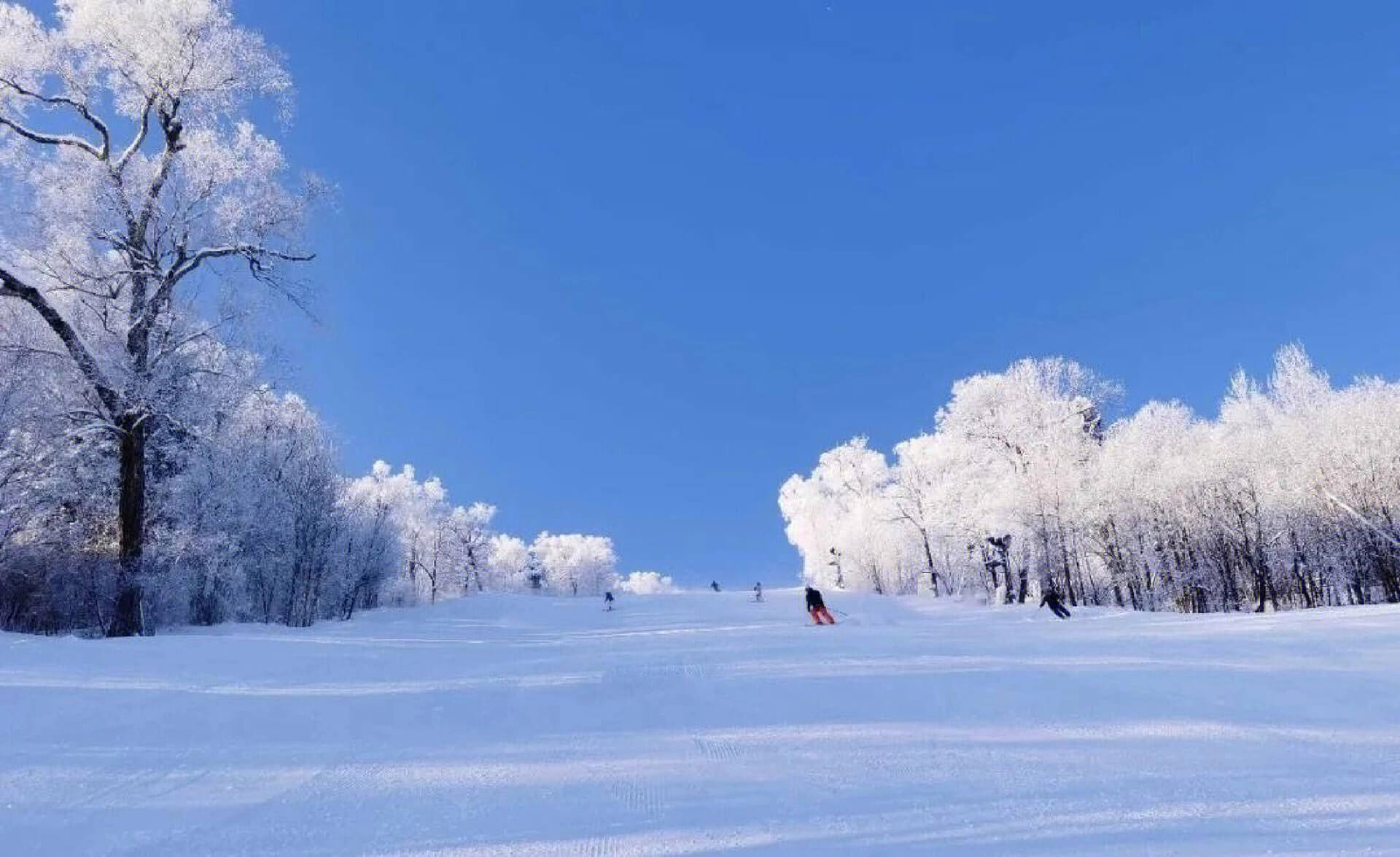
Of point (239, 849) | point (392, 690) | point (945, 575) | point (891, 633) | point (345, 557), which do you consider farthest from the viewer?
point (945, 575)

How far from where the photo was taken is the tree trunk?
15.0 metres

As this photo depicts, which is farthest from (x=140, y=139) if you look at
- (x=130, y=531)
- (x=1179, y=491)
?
(x=1179, y=491)

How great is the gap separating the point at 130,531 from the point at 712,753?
15721 millimetres

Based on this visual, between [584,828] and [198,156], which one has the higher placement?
[198,156]

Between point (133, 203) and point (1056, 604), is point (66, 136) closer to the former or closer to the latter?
point (133, 203)

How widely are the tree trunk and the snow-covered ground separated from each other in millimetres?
5171

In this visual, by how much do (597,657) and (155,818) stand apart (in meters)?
7.48

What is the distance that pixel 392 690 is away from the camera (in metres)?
8.48

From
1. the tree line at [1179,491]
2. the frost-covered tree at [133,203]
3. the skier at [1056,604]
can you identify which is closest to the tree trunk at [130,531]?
the frost-covered tree at [133,203]

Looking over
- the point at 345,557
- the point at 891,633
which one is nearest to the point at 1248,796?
the point at 891,633

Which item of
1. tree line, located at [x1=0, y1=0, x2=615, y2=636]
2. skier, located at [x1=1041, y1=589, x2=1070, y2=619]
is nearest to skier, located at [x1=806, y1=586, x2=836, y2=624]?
skier, located at [x1=1041, y1=589, x2=1070, y2=619]

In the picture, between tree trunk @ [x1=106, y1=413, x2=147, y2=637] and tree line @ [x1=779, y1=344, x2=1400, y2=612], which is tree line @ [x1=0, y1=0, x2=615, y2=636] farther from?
tree line @ [x1=779, y1=344, x2=1400, y2=612]

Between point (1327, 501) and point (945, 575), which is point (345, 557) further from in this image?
point (1327, 501)

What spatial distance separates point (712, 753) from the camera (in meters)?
5.46
